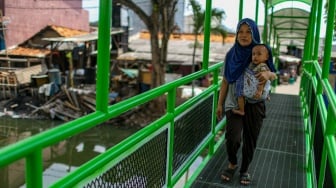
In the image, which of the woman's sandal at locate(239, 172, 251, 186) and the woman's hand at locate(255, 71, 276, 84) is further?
the woman's sandal at locate(239, 172, 251, 186)

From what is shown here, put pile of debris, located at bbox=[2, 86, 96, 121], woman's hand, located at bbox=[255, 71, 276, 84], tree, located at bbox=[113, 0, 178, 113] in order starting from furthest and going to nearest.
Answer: pile of debris, located at bbox=[2, 86, 96, 121]
tree, located at bbox=[113, 0, 178, 113]
woman's hand, located at bbox=[255, 71, 276, 84]

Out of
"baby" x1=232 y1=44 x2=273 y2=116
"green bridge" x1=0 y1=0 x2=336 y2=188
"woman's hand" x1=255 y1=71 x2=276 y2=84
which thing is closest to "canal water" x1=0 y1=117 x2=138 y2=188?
"green bridge" x1=0 y1=0 x2=336 y2=188

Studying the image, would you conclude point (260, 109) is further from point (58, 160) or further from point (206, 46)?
point (58, 160)

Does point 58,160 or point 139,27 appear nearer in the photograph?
point 58,160

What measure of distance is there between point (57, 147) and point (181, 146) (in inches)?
460

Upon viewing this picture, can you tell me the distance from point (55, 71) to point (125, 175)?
60.6 ft

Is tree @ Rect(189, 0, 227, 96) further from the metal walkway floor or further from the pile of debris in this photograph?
the metal walkway floor

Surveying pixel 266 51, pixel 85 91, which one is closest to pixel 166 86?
pixel 266 51

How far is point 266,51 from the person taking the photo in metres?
2.79

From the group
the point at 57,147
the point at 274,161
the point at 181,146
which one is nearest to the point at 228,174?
the point at 181,146

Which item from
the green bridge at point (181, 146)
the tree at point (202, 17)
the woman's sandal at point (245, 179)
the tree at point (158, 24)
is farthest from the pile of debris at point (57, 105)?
the woman's sandal at point (245, 179)

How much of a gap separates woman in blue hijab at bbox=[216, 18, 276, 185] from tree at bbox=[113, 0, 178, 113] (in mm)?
11264

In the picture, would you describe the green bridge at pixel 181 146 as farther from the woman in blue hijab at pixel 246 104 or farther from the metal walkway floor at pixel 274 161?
the woman in blue hijab at pixel 246 104

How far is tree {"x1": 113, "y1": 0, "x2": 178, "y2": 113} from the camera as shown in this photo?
14.1 meters
